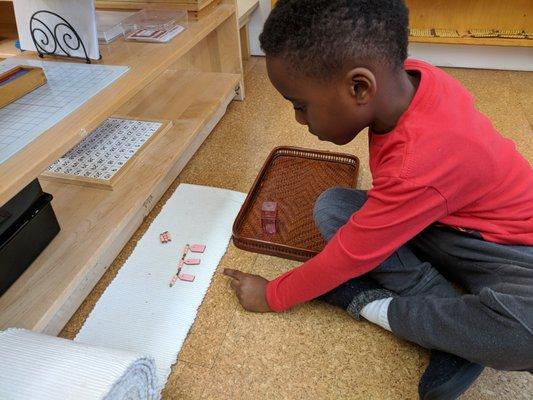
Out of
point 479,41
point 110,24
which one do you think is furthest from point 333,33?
point 479,41

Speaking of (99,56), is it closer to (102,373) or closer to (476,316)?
(102,373)

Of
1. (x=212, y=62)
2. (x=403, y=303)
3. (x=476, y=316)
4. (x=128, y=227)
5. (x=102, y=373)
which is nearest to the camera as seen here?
(x=102, y=373)

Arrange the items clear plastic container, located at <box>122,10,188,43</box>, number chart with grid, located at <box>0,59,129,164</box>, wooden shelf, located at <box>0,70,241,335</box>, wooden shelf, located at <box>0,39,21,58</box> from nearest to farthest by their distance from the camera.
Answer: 1. number chart with grid, located at <box>0,59,129,164</box>
2. wooden shelf, located at <box>0,70,241,335</box>
3. clear plastic container, located at <box>122,10,188,43</box>
4. wooden shelf, located at <box>0,39,21,58</box>

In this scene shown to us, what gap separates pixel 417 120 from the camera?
0.59 metres

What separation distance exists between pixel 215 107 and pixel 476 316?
100 cm

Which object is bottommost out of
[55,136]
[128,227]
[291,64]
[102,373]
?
[128,227]

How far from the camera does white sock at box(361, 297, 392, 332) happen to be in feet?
2.53

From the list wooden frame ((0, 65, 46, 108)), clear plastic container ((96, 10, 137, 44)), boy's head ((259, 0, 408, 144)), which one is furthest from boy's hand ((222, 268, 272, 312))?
clear plastic container ((96, 10, 137, 44))

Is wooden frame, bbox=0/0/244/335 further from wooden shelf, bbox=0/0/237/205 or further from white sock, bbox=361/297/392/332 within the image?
white sock, bbox=361/297/392/332

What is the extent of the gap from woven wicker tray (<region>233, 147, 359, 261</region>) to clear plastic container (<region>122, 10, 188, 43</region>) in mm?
439

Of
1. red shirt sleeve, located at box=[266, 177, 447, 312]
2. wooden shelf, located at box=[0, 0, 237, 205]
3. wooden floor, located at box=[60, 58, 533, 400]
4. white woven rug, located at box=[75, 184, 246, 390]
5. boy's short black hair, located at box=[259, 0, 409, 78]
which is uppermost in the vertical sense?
boy's short black hair, located at box=[259, 0, 409, 78]

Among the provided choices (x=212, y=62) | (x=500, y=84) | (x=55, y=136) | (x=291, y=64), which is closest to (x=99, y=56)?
(x=55, y=136)

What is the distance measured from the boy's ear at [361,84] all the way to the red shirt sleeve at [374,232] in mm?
121

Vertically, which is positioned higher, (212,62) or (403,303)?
(212,62)
